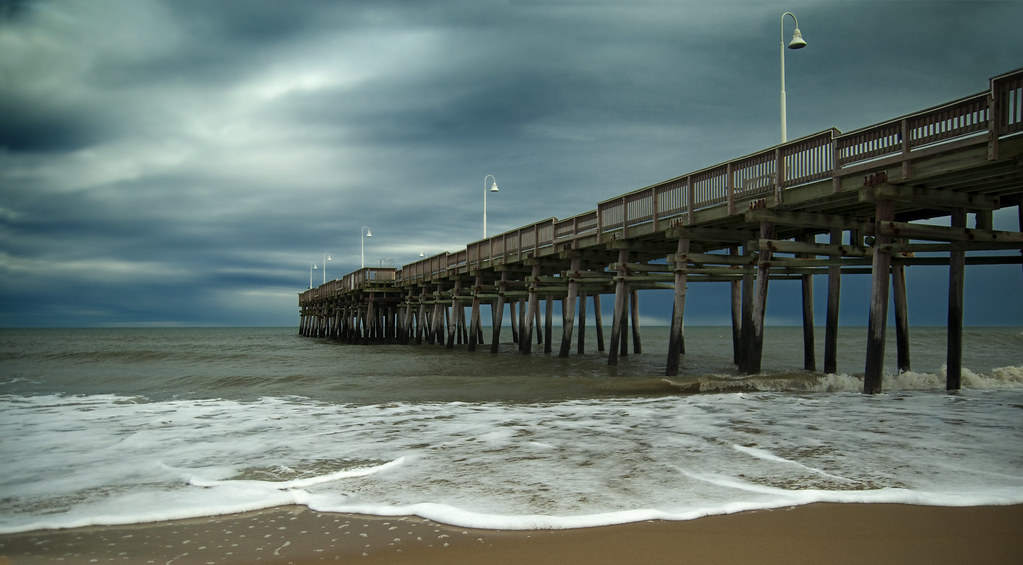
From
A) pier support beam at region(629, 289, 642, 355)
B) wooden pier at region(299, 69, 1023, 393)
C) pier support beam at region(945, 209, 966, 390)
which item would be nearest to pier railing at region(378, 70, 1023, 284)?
wooden pier at region(299, 69, 1023, 393)

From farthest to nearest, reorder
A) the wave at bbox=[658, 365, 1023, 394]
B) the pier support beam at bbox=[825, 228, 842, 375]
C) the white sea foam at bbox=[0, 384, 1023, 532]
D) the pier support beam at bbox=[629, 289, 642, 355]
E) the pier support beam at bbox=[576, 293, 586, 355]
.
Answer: the pier support beam at bbox=[629, 289, 642, 355]
the pier support beam at bbox=[576, 293, 586, 355]
the pier support beam at bbox=[825, 228, 842, 375]
the wave at bbox=[658, 365, 1023, 394]
the white sea foam at bbox=[0, 384, 1023, 532]

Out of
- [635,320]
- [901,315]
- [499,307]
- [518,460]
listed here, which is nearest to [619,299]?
[901,315]

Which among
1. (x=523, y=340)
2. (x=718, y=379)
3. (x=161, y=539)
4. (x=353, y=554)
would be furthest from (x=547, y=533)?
(x=523, y=340)

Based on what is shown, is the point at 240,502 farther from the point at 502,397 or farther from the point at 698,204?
the point at 698,204

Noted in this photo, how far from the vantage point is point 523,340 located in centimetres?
2941

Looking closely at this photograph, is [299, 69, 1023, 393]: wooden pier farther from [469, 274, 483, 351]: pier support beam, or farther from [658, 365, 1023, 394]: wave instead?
[469, 274, 483, 351]: pier support beam

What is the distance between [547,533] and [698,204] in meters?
13.6

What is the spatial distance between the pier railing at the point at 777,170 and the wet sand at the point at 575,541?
7.91m

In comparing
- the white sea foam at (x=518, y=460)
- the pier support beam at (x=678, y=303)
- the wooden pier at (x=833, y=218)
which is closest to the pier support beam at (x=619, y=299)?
the wooden pier at (x=833, y=218)

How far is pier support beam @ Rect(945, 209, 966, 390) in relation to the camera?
44.4 feet

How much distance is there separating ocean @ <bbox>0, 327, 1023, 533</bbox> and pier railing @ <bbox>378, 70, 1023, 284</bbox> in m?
4.43

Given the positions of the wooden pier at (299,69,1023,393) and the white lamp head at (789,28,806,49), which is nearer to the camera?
the wooden pier at (299,69,1023,393)

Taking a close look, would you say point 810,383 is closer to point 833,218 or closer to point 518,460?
point 833,218

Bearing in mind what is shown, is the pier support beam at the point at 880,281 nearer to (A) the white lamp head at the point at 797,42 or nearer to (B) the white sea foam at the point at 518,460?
(B) the white sea foam at the point at 518,460
